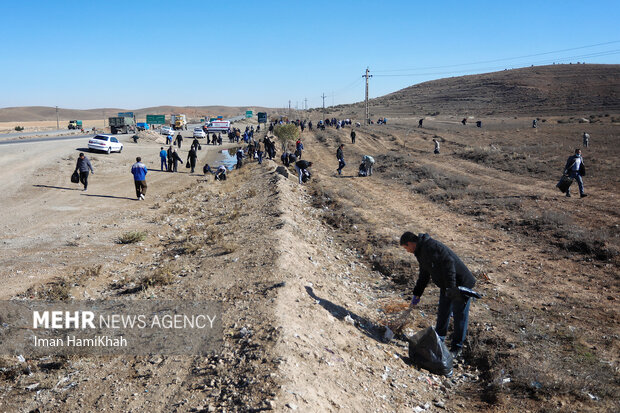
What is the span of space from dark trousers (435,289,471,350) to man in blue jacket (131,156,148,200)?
42.0ft

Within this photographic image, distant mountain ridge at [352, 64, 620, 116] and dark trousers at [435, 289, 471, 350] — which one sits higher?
distant mountain ridge at [352, 64, 620, 116]

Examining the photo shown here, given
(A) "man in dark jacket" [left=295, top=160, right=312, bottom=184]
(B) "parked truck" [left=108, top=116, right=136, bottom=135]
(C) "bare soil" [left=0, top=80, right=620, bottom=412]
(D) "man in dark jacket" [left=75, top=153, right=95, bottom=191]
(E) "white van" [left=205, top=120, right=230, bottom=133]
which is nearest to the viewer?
(C) "bare soil" [left=0, top=80, right=620, bottom=412]

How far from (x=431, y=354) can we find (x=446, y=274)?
3.39 feet

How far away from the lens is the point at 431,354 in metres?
5.26

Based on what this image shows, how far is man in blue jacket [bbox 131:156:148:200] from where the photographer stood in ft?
51.5

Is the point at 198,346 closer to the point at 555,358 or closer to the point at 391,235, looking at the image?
the point at 555,358

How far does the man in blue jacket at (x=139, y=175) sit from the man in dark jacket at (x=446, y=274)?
12.6 m

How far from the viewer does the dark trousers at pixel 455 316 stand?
534cm

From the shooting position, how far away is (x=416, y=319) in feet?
22.7

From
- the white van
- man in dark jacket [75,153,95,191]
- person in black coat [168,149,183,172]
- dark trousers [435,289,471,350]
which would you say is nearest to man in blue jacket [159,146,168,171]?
person in black coat [168,149,183,172]

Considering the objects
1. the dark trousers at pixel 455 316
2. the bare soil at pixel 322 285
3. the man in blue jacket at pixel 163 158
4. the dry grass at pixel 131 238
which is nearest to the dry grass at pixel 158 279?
the bare soil at pixel 322 285

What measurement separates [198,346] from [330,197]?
1256 cm

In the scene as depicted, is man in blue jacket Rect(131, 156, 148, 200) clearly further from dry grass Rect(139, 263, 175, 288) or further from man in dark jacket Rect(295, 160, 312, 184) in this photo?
dry grass Rect(139, 263, 175, 288)

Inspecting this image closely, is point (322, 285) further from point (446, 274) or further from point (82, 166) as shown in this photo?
point (82, 166)
